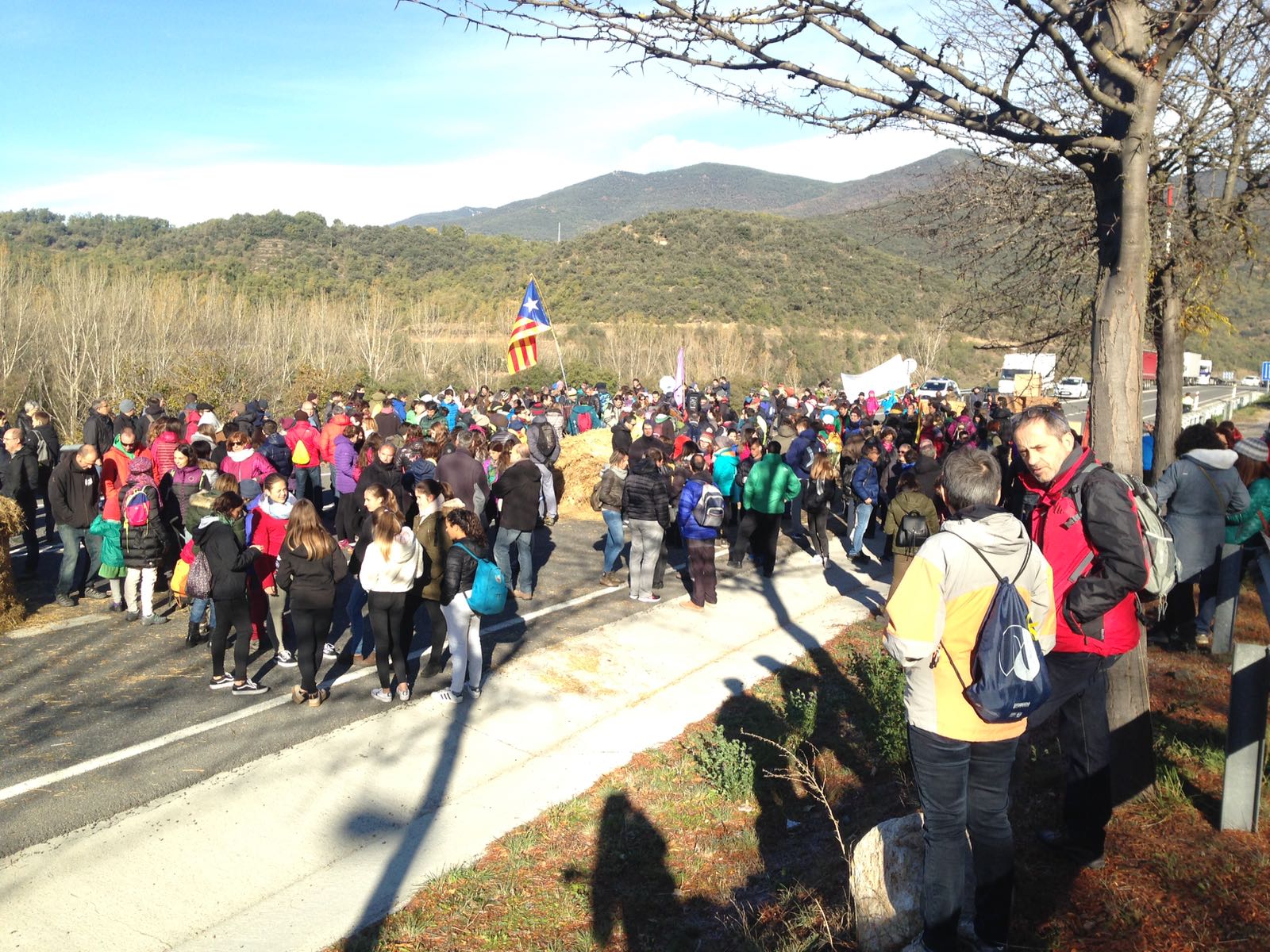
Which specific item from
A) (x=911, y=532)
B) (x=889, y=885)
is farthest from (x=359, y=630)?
(x=889, y=885)

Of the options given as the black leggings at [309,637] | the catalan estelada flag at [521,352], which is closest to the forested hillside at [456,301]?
the catalan estelada flag at [521,352]

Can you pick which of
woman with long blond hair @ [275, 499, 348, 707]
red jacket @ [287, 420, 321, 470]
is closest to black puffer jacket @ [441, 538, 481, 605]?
woman with long blond hair @ [275, 499, 348, 707]

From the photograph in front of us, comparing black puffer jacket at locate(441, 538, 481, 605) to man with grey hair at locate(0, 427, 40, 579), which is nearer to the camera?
black puffer jacket at locate(441, 538, 481, 605)

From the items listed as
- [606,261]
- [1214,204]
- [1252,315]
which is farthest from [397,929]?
[1252,315]

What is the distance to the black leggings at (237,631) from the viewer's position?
734 cm

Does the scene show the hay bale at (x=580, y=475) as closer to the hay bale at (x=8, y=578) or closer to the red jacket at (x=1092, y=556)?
the hay bale at (x=8, y=578)

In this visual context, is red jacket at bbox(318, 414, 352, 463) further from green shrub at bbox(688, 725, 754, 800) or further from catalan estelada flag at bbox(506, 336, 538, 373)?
green shrub at bbox(688, 725, 754, 800)

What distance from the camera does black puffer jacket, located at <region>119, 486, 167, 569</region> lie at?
8812 mm

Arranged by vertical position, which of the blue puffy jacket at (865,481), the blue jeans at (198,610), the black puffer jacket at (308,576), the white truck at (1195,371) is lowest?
the white truck at (1195,371)

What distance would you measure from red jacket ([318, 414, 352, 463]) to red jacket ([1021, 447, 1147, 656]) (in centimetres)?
988

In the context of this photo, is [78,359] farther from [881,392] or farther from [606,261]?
[606,261]

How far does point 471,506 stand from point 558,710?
11.7 ft

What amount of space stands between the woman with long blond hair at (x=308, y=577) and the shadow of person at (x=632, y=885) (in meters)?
2.63

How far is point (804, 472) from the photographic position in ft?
42.6
